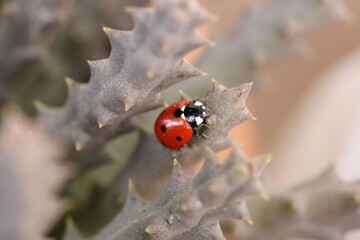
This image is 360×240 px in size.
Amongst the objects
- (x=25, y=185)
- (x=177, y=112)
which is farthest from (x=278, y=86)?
(x=25, y=185)

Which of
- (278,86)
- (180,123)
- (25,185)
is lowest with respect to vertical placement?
(278,86)

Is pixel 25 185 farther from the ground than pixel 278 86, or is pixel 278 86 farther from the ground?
pixel 25 185

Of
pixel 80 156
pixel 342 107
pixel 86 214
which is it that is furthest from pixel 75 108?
pixel 342 107

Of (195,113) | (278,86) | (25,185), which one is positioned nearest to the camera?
(25,185)

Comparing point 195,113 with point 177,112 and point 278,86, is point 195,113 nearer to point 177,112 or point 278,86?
point 177,112

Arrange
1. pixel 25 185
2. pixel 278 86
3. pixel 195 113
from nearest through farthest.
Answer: pixel 25 185 → pixel 195 113 → pixel 278 86

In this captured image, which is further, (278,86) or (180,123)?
(278,86)

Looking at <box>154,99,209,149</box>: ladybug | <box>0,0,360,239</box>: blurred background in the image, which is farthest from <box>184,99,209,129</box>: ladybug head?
<box>0,0,360,239</box>: blurred background
